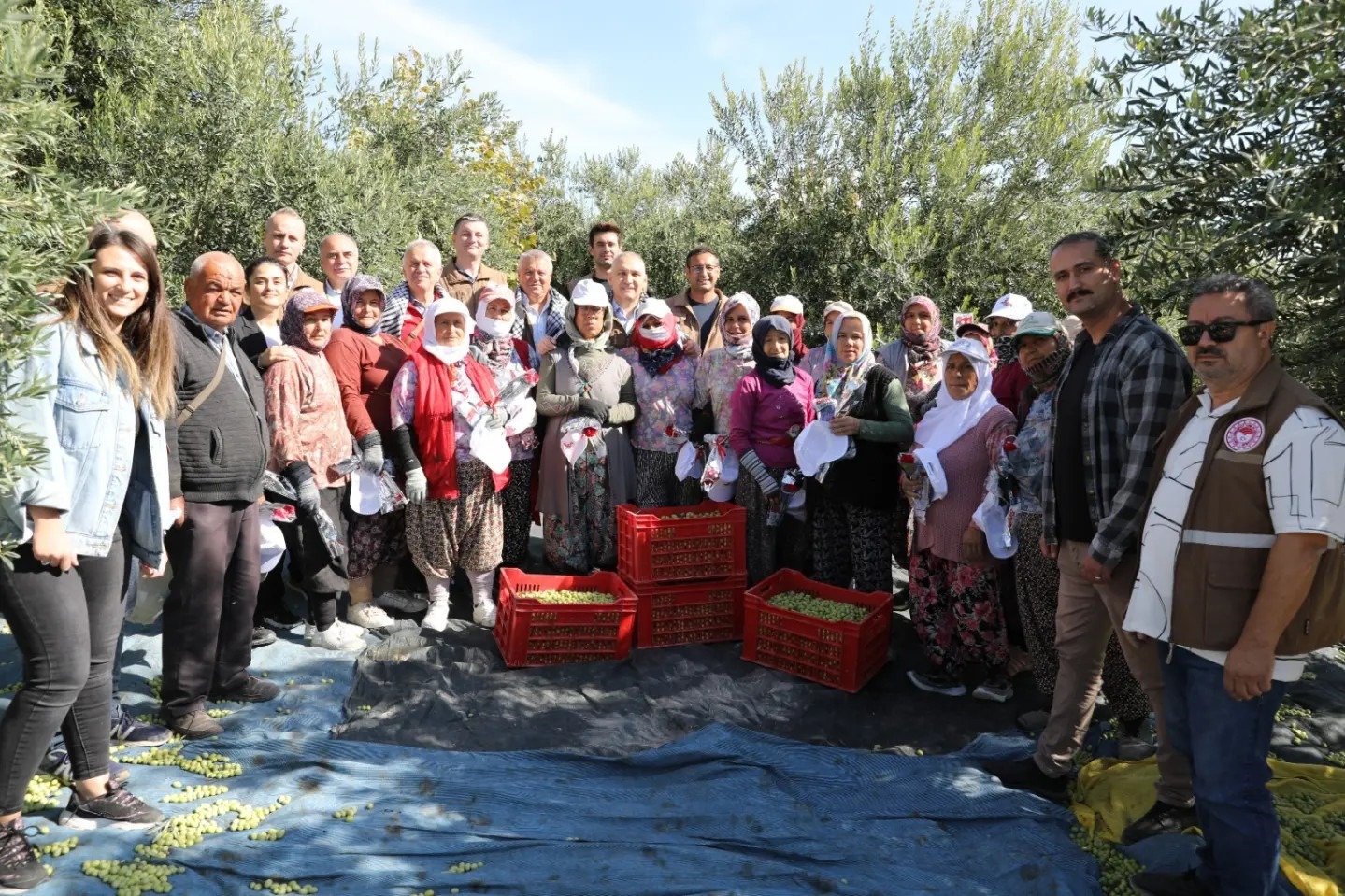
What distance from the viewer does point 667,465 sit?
6.02 m

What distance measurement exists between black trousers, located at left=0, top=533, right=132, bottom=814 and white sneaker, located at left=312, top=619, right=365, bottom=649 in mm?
2086

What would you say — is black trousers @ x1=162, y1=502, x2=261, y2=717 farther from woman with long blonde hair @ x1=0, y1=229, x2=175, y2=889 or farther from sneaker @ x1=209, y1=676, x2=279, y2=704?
woman with long blonde hair @ x1=0, y1=229, x2=175, y2=889

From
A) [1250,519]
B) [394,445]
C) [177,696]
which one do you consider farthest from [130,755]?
[1250,519]

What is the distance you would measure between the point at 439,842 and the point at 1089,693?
9.16ft

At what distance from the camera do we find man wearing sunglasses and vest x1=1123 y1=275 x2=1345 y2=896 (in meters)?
2.52

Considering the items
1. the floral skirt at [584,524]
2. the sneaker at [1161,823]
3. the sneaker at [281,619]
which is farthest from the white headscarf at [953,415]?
the sneaker at [281,619]

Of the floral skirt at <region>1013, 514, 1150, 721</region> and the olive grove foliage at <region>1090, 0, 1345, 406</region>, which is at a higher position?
the olive grove foliage at <region>1090, 0, 1345, 406</region>

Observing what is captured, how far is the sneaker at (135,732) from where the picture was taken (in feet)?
13.0

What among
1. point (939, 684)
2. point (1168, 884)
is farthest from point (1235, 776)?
point (939, 684)

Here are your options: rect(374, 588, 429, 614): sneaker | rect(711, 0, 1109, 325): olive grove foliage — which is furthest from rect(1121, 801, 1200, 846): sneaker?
rect(711, 0, 1109, 325): olive grove foliage

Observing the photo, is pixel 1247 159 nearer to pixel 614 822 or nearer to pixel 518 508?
pixel 614 822

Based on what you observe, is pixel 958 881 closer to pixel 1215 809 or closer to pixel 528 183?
pixel 1215 809

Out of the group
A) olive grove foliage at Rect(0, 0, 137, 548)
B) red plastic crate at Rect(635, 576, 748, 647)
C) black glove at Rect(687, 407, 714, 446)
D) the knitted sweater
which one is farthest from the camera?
black glove at Rect(687, 407, 714, 446)

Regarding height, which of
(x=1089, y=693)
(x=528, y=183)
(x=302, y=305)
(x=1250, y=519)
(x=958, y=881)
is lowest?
(x=958, y=881)
